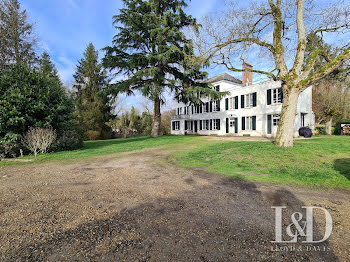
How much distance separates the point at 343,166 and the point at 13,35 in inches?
1015

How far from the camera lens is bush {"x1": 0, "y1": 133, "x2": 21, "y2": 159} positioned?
8156mm

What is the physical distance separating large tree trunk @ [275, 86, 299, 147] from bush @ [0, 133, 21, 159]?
42.7 feet

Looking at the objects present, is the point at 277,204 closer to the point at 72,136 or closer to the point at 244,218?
the point at 244,218

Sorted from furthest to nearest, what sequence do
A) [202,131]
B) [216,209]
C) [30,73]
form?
1. [202,131]
2. [30,73]
3. [216,209]

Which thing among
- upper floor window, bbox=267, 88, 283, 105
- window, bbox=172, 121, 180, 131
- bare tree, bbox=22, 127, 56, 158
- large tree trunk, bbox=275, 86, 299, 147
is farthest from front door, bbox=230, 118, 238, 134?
bare tree, bbox=22, 127, 56, 158

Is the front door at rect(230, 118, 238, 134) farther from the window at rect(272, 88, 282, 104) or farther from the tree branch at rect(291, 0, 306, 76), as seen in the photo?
the tree branch at rect(291, 0, 306, 76)

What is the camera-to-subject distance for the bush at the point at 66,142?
10536 millimetres

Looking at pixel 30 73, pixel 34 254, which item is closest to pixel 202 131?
pixel 30 73

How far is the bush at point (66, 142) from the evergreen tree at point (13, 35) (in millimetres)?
10503

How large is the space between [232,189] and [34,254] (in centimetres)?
371

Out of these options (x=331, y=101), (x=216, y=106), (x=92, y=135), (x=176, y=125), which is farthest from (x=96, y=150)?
(x=331, y=101)

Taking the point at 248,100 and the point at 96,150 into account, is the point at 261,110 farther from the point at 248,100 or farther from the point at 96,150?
the point at 96,150

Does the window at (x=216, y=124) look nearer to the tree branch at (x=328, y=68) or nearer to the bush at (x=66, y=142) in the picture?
the tree branch at (x=328, y=68)

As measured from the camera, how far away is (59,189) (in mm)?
4078
